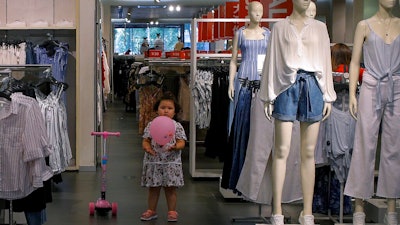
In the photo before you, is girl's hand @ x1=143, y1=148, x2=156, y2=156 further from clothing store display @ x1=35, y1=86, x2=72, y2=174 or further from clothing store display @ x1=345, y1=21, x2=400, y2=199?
clothing store display @ x1=345, y1=21, x2=400, y2=199

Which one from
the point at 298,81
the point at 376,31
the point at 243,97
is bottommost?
the point at 243,97

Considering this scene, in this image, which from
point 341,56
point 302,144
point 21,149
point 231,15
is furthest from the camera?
point 231,15

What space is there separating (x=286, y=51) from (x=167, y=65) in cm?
629

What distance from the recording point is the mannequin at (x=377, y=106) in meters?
4.79

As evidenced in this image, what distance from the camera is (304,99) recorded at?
4379 millimetres

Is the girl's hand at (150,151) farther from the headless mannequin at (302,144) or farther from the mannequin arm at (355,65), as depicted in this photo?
the mannequin arm at (355,65)

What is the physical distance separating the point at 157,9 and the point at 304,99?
24.0 meters

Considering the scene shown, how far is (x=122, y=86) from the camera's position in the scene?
72.4 feet

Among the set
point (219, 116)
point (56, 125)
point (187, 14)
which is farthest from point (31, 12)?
point (187, 14)

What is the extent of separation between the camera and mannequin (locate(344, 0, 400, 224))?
4785 mm

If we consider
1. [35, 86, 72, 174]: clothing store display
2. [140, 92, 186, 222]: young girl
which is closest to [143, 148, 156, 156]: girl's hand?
[140, 92, 186, 222]: young girl

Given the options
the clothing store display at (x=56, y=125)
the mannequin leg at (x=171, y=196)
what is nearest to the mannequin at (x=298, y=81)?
the mannequin leg at (x=171, y=196)

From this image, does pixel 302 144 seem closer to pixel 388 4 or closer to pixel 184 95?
pixel 388 4

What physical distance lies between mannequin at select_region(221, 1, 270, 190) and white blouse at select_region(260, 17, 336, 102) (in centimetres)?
148
